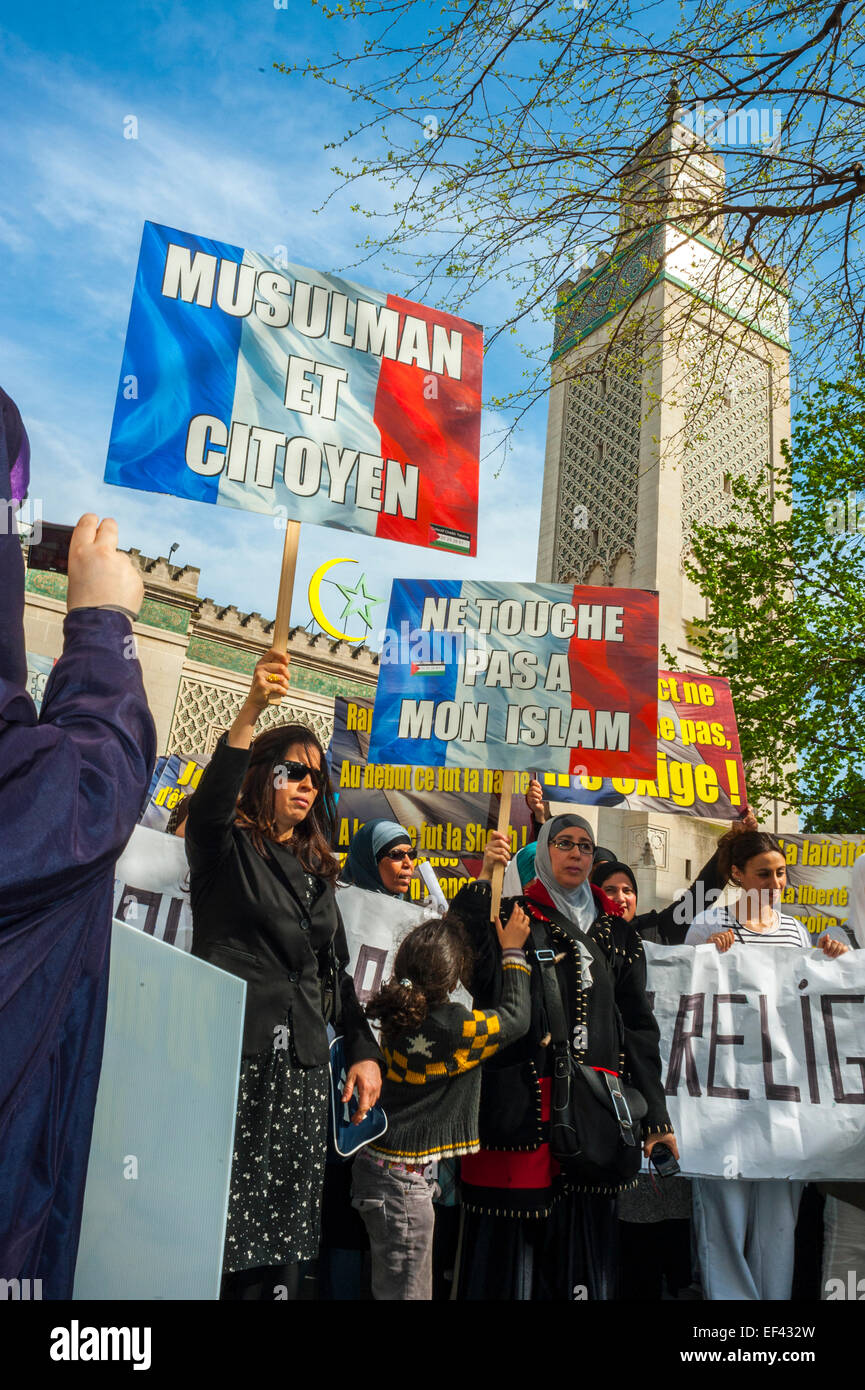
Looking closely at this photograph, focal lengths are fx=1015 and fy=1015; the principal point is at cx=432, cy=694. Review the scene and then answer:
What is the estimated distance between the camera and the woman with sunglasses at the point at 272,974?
7.86ft

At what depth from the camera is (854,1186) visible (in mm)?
3361

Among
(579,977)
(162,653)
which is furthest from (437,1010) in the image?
(162,653)

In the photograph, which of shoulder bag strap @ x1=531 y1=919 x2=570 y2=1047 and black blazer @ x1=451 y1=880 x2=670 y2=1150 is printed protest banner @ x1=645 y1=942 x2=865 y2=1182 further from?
shoulder bag strap @ x1=531 y1=919 x2=570 y2=1047

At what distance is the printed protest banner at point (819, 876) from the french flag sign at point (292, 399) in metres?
4.60

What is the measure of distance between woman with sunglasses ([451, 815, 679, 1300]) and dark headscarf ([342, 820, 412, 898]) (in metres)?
0.52

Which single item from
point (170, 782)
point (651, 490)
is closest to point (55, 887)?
point (170, 782)

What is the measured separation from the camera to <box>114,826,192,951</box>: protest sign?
348 centimetres

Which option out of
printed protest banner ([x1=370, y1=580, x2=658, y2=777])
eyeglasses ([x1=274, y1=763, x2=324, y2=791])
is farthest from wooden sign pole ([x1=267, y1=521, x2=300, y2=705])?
printed protest banner ([x1=370, y1=580, x2=658, y2=777])

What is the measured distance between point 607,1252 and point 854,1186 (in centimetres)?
97

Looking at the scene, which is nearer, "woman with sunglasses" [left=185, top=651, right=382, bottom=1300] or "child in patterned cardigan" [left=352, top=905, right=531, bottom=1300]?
"woman with sunglasses" [left=185, top=651, right=382, bottom=1300]

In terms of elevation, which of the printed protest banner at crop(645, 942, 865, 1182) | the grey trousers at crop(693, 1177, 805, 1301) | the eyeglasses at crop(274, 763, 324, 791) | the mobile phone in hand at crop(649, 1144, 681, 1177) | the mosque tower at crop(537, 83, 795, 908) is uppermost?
the mosque tower at crop(537, 83, 795, 908)

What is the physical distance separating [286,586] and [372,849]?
1.40 m

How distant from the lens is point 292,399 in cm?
324

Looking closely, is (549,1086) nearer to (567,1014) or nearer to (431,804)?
(567,1014)
